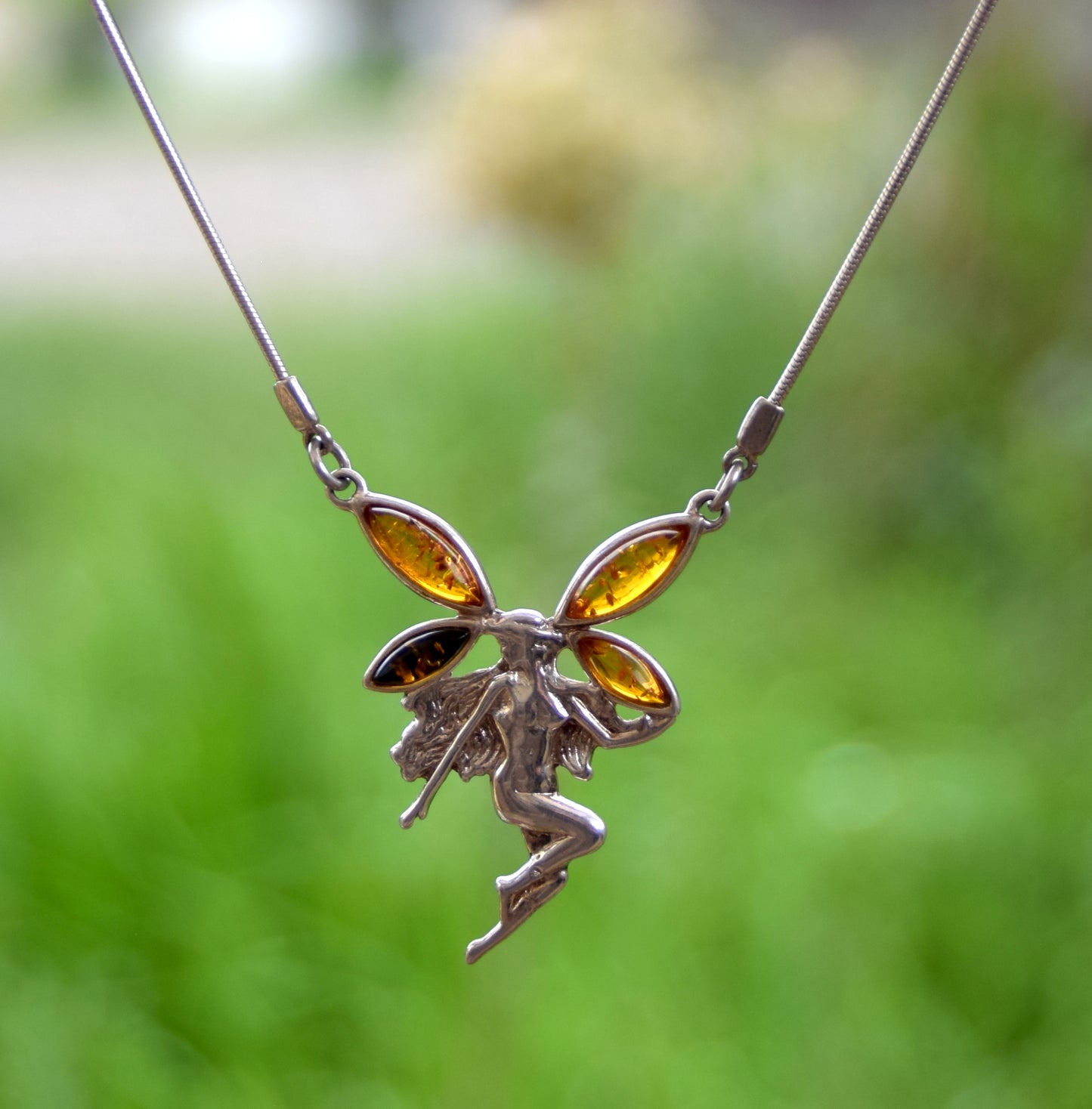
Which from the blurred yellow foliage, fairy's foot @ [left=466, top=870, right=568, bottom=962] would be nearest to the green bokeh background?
the blurred yellow foliage

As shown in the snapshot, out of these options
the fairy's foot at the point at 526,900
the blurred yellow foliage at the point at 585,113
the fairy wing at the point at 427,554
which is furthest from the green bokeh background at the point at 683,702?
the fairy wing at the point at 427,554

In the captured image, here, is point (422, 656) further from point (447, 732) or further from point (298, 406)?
point (298, 406)

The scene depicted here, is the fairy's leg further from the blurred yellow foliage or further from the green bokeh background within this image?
the blurred yellow foliage

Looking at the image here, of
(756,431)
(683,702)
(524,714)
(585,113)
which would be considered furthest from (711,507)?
(585,113)

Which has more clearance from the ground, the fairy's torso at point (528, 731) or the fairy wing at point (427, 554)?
the fairy wing at point (427, 554)

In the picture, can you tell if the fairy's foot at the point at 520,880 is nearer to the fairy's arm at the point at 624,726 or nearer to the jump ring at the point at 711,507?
the fairy's arm at the point at 624,726

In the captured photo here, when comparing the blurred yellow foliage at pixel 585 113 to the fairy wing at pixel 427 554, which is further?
the blurred yellow foliage at pixel 585 113
